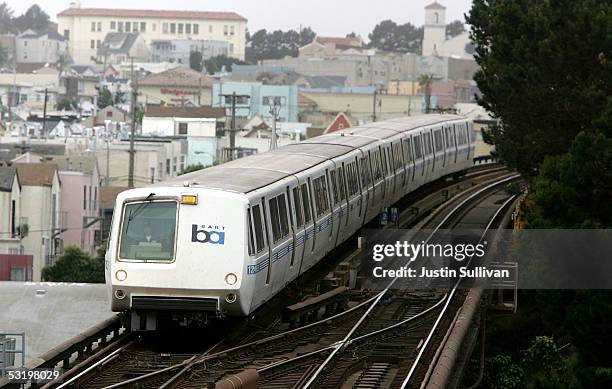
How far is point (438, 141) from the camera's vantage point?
43406mm

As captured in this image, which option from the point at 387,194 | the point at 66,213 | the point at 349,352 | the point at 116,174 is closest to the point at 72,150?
the point at 116,174

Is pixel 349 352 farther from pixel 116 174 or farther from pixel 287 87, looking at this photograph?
pixel 287 87

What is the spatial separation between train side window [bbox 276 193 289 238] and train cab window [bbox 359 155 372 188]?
26.4 feet

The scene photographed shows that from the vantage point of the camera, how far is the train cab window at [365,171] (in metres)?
30.0

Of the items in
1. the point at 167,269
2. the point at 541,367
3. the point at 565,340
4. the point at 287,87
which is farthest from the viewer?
the point at 287,87

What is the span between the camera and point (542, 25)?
3406 centimetres

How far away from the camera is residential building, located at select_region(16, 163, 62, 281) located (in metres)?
61.2

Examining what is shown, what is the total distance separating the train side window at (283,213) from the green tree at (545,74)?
11.7m

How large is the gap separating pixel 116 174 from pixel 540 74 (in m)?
52.8

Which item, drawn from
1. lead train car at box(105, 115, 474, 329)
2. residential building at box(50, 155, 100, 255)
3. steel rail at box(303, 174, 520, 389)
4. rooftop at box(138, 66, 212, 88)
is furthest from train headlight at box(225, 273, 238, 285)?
rooftop at box(138, 66, 212, 88)

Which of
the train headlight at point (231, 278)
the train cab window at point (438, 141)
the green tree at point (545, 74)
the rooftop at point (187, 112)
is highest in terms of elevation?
the green tree at point (545, 74)

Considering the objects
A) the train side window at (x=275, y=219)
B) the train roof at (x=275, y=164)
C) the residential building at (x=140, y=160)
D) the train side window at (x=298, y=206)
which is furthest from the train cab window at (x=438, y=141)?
the residential building at (x=140, y=160)

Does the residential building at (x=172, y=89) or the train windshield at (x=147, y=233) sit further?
the residential building at (x=172, y=89)

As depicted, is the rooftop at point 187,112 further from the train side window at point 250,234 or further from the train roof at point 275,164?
the train side window at point 250,234
